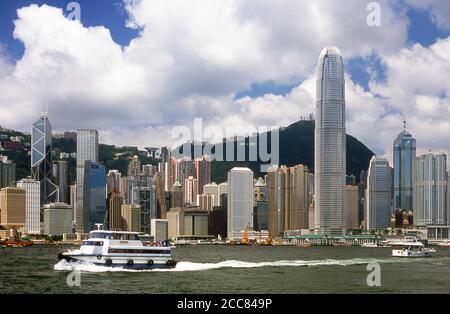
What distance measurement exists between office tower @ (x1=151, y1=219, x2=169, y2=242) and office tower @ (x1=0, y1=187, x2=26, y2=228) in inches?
1279

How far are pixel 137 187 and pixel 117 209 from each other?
19327mm

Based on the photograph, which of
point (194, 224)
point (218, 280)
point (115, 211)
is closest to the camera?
point (218, 280)

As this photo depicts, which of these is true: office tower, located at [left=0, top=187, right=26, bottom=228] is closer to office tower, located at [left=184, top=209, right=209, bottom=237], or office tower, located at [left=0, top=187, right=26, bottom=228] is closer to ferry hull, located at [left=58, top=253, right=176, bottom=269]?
office tower, located at [left=184, top=209, right=209, bottom=237]

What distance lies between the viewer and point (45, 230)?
17238 centimetres

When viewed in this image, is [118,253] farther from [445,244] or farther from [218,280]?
[445,244]

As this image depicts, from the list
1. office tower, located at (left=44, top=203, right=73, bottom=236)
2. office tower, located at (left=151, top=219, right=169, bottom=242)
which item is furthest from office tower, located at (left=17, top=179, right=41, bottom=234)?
office tower, located at (left=151, top=219, right=169, bottom=242)

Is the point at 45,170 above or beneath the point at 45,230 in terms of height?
above

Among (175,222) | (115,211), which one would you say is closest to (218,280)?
(115,211)

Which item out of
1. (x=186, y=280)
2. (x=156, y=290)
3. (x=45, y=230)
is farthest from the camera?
(x=45, y=230)

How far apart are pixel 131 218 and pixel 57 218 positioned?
1897cm

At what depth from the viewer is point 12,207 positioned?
17688cm

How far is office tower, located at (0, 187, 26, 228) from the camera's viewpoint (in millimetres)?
172500
